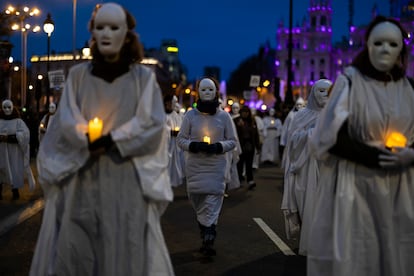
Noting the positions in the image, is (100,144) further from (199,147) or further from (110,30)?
(199,147)

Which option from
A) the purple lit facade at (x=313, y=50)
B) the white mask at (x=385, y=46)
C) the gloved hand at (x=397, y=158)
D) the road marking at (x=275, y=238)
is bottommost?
the road marking at (x=275, y=238)

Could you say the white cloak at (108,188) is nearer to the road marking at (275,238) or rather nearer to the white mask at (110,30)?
the white mask at (110,30)

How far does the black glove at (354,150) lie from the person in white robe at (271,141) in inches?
816

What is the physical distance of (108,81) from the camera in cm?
521

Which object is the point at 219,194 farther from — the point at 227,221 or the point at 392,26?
the point at 392,26

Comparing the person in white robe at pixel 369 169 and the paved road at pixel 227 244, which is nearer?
the person in white robe at pixel 369 169

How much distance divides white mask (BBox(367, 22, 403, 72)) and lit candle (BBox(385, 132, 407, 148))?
504 millimetres

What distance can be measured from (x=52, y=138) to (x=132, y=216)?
0.89 m

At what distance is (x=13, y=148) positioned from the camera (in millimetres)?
14156

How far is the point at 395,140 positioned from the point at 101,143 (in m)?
2.20

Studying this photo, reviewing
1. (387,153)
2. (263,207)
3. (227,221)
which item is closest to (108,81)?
(387,153)

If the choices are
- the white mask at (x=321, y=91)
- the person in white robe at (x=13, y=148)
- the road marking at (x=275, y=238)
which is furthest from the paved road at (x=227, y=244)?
the white mask at (x=321, y=91)

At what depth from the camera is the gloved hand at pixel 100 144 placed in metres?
5.00

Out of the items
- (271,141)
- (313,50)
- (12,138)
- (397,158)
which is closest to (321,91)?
(397,158)
